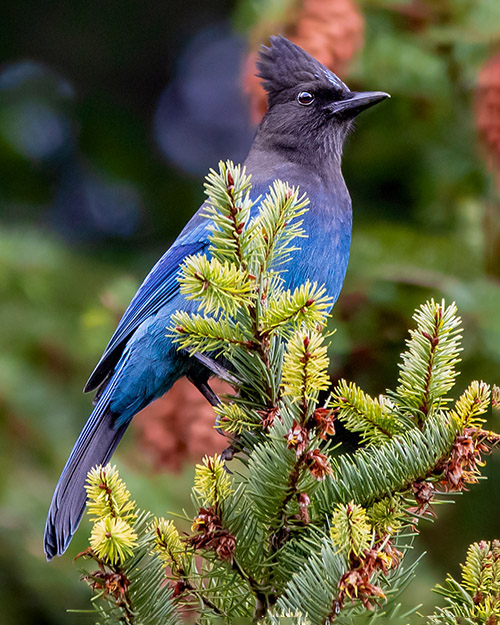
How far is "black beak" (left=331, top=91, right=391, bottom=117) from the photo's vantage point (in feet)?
10.4

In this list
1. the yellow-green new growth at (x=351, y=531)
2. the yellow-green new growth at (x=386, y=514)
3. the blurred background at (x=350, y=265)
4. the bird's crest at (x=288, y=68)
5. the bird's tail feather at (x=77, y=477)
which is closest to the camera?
the yellow-green new growth at (x=351, y=531)

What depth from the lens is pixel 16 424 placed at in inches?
150

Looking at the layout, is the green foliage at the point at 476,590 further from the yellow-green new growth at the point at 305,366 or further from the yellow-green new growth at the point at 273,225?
the yellow-green new growth at the point at 273,225

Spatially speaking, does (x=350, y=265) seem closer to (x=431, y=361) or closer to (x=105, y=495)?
(x=431, y=361)

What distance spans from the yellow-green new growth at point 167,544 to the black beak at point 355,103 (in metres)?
1.94

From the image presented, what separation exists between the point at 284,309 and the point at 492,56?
214cm

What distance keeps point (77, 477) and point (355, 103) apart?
1.75 meters

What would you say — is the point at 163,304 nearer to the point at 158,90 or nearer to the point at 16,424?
the point at 16,424

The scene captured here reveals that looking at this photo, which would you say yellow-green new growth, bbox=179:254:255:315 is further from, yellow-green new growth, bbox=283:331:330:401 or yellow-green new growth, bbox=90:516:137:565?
yellow-green new growth, bbox=90:516:137:565

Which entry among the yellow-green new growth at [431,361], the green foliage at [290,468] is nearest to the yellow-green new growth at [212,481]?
the green foliage at [290,468]

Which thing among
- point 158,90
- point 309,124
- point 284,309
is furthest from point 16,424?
point 158,90

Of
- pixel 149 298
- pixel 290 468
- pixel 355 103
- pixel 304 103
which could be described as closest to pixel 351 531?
pixel 290 468

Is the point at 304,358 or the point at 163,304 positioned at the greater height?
the point at 163,304

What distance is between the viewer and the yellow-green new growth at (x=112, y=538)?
1446mm
